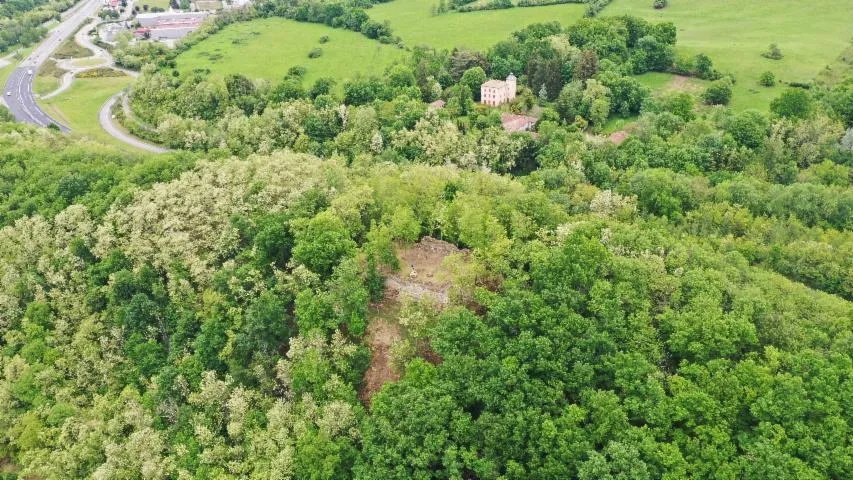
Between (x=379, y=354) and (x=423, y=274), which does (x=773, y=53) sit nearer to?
(x=423, y=274)

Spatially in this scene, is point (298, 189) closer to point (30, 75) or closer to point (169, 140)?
Answer: point (169, 140)

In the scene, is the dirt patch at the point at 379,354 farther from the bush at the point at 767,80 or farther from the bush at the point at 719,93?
the bush at the point at 767,80

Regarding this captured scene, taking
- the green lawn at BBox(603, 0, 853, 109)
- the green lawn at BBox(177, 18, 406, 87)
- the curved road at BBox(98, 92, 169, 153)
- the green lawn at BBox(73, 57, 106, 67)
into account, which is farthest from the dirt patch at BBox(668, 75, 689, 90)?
the green lawn at BBox(73, 57, 106, 67)

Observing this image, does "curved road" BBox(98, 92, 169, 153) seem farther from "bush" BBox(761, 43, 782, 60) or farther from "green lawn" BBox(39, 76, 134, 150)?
"bush" BBox(761, 43, 782, 60)

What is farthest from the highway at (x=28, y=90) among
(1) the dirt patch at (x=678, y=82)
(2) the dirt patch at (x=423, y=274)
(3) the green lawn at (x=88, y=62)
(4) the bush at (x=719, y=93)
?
(4) the bush at (x=719, y=93)

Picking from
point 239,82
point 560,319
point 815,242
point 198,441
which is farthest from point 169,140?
point 815,242

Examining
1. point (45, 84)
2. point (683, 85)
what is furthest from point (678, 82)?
point (45, 84)

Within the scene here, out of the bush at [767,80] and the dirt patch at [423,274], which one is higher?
the bush at [767,80]
